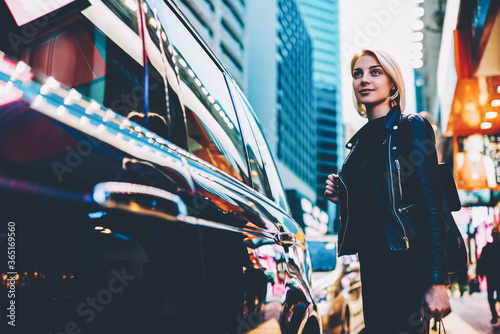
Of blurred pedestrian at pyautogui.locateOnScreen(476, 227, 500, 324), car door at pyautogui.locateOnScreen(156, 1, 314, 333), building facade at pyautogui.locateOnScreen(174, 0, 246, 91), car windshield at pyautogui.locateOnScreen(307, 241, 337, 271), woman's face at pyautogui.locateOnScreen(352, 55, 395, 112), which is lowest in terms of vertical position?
blurred pedestrian at pyautogui.locateOnScreen(476, 227, 500, 324)

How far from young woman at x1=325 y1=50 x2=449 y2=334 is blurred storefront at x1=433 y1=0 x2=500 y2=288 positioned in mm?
3127

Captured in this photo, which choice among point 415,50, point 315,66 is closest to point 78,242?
point 415,50

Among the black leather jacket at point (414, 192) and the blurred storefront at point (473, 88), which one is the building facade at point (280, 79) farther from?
the black leather jacket at point (414, 192)

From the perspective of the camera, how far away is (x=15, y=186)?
69cm

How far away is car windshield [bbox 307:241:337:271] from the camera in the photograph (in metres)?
5.09

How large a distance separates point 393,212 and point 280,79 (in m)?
64.5

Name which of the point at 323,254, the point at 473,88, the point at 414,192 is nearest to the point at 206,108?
the point at 414,192

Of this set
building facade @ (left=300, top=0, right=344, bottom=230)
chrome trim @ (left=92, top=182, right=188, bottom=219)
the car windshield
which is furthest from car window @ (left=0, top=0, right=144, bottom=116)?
building facade @ (left=300, top=0, right=344, bottom=230)

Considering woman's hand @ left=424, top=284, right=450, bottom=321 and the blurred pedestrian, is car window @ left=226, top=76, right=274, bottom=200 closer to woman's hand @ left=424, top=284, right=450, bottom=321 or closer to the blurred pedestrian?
woman's hand @ left=424, top=284, right=450, bottom=321

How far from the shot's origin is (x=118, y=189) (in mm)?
912

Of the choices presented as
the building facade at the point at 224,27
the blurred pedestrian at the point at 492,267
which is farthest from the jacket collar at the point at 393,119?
the building facade at the point at 224,27

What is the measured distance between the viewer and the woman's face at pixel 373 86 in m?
2.06

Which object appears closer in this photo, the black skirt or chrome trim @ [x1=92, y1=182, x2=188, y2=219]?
chrome trim @ [x1=92, y1=182, x2=188, y2=219]

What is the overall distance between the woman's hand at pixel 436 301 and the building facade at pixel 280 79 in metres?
48.0
